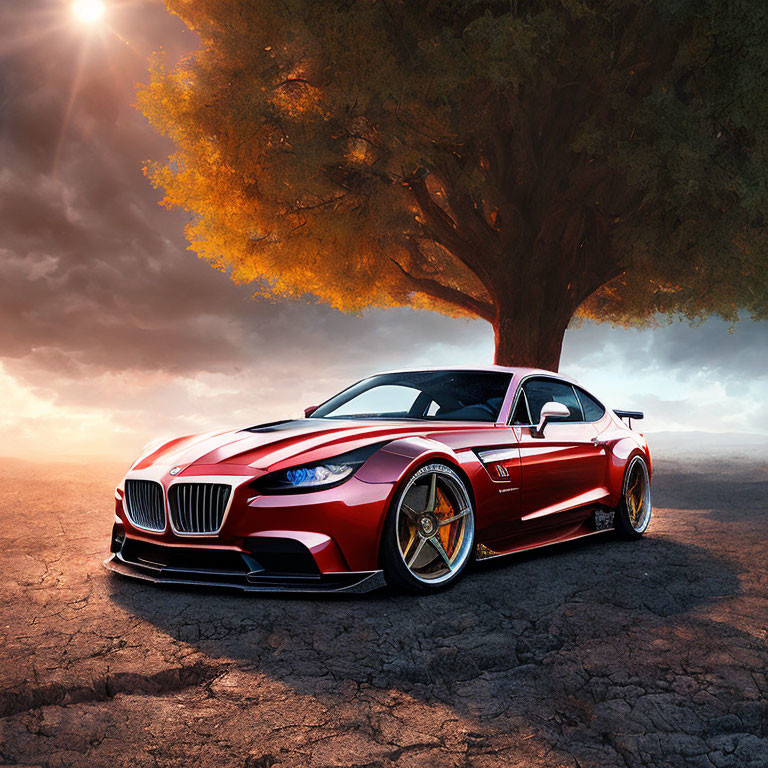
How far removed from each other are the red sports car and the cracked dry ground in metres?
0.20

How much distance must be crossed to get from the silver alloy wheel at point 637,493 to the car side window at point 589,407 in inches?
21.0

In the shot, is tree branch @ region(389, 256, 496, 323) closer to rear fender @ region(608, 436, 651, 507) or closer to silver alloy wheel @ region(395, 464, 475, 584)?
rear fender @ region(608, 436, 651, 507)

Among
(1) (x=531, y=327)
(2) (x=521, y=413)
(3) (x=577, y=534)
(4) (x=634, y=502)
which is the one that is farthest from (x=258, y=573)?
(1) (x=531, y=327)

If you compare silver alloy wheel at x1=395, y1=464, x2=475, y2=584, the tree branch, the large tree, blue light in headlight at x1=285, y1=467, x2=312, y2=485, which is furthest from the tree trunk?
blue light in headlight at x1=285, y1=467, x2=312, y2=485

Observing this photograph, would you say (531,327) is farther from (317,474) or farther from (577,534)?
(317,474)

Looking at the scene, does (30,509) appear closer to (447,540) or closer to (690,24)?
(447,540)

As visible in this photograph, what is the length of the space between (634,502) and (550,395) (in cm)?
148

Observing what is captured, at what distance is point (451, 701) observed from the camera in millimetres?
2865

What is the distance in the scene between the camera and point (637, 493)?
6.86 m

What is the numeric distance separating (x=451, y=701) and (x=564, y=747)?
1.67 feet

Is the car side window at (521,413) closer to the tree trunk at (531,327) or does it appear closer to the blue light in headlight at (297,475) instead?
the blue light in headlight at (297,475)

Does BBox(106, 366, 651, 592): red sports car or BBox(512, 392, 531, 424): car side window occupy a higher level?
BBox(512, 392, 531, 424): car side window

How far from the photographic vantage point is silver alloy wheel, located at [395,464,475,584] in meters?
4.36

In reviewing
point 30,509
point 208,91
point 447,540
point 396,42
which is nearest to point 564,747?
point 447,540
